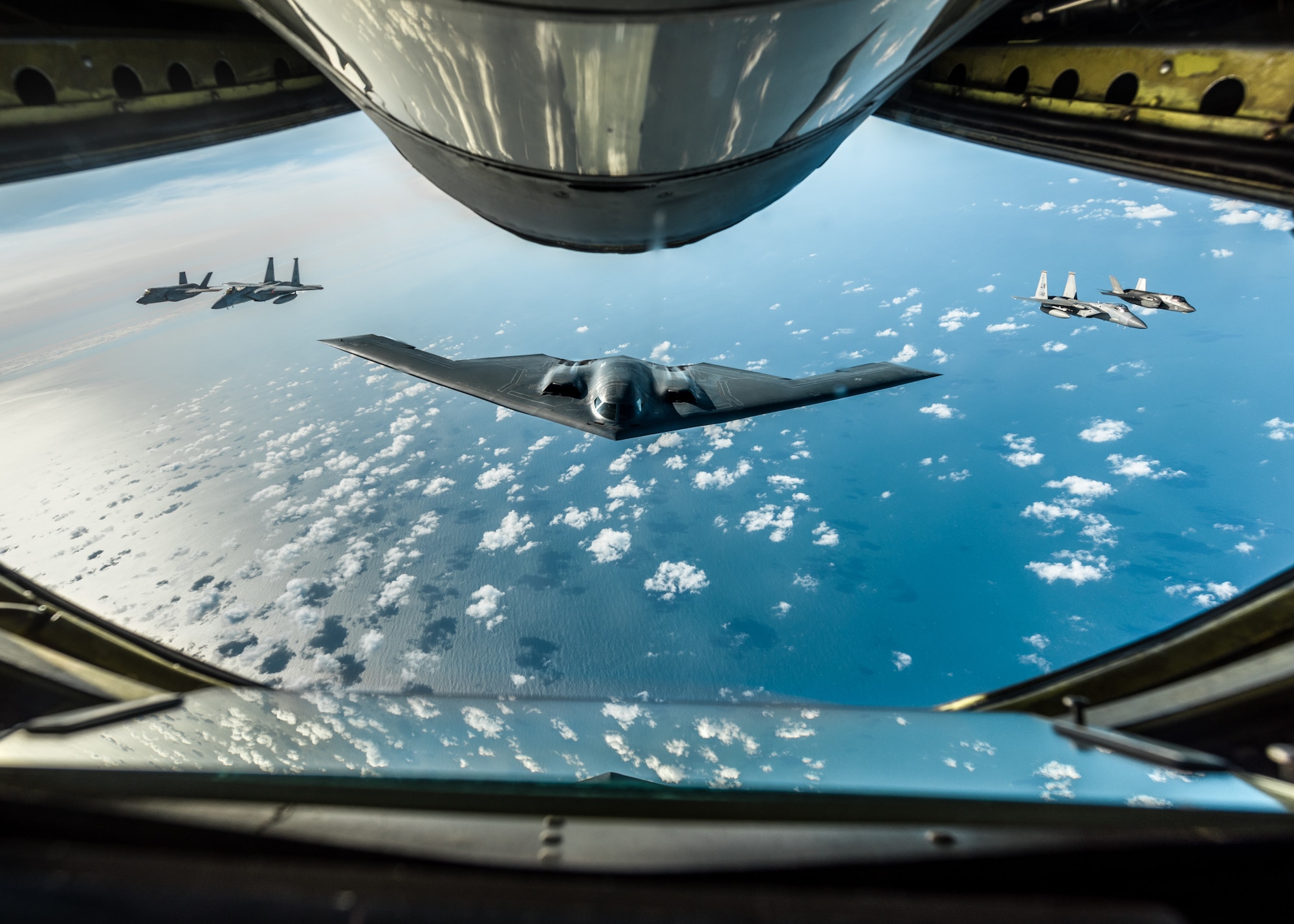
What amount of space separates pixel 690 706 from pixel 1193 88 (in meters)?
5.60

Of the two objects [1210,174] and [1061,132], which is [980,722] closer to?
[1210,174]

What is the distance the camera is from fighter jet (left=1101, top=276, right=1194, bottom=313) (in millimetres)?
13805

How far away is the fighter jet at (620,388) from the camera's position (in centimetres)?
970

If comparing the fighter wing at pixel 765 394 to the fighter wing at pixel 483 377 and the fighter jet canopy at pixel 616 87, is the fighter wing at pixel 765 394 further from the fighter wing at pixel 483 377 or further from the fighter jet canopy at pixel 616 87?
the fighter jet canopy at pixel 616 87

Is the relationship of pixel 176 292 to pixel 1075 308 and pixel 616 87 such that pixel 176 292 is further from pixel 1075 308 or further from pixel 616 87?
pixel 1075 308

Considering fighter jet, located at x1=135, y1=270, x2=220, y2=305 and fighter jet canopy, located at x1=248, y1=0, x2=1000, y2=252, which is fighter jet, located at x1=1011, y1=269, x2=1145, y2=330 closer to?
fighter jet canopy, located at x1=248, y1=0, x2=1000, y2=252

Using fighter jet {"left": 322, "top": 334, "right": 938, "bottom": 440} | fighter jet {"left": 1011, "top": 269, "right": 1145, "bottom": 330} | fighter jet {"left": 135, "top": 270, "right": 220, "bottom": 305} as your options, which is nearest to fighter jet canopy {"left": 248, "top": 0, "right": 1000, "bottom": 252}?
fighter jet {"left": 322, "top": 334, "right": 938, "bottom": 440}

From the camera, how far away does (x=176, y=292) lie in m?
17.5

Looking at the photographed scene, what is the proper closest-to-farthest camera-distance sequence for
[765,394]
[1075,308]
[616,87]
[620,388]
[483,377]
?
[616,87] → [620,388] → [765,394] → [483,377] → [1075,308]

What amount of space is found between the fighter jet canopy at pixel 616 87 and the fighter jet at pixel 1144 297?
1647cm

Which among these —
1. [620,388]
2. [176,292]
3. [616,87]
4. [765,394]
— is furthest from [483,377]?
[176,292]

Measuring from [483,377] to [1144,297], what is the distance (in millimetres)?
17477

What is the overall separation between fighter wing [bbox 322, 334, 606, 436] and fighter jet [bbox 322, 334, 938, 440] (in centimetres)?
2

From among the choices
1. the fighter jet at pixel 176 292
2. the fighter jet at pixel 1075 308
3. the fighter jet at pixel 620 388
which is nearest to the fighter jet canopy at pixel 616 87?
the fighter jet at pixel 620 388
